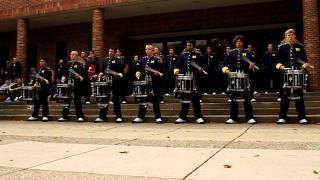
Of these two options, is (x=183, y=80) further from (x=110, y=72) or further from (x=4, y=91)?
(x=4, y=91)

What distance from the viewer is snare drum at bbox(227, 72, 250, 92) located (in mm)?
10359

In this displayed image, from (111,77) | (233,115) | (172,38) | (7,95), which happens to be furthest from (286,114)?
(7,95)

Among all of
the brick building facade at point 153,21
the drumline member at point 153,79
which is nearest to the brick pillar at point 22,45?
the brick building facade at point 153,21

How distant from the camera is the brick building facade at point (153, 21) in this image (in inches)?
675

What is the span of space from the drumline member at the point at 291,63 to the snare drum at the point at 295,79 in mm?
115

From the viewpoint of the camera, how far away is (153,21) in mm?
19844

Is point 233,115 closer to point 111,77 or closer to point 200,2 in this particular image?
point 111,77

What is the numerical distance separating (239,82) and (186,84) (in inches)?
55.7

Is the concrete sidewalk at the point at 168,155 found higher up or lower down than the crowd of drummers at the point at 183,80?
lower down

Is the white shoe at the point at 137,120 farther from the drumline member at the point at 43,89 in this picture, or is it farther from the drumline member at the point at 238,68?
the drumline member at the point at 43,89

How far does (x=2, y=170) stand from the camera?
190 inches

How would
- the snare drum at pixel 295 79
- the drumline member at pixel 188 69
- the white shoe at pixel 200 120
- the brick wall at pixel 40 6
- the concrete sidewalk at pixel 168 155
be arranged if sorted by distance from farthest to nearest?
Answer: the brick wall at pixel 40 6
the drumline member at pixel 188 69
the white shoe at pixel 200 120
the snare drum at pixel 295 79
the concrete sidewalk at pixel 168 155

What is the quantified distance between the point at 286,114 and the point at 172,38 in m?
10.4

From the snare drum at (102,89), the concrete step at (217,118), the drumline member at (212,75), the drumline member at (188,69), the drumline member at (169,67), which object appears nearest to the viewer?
the concrete step at (217,118)
